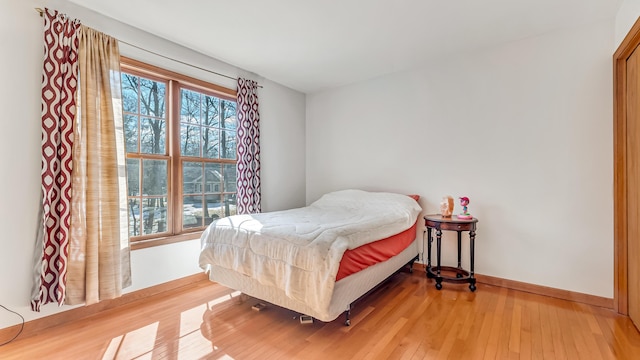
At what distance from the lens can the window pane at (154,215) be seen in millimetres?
2721

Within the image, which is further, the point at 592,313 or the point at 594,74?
the point at 594,74

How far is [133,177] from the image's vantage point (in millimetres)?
2646

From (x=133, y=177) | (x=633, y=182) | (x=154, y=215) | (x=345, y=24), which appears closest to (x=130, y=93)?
(x=133, y=177)

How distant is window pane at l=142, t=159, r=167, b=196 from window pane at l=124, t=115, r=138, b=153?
0.16 meters

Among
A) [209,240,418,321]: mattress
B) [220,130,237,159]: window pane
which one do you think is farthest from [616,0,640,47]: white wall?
[220,130,237,159]: window pane

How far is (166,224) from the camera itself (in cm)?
287

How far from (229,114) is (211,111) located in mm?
239

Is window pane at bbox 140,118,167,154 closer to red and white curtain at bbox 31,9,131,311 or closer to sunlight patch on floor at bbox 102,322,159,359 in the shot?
red and white curtain at bbox 31,9,131,311

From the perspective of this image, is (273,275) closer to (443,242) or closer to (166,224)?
(166,224)

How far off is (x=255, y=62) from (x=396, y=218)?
2.39m

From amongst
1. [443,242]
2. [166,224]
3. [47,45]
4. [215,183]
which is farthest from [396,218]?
[47,45]

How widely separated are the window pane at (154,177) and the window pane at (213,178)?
0.46 meters

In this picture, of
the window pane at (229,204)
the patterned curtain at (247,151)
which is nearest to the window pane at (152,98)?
the patterned curtain at (247,151)

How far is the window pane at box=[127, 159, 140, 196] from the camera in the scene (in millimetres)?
2615
